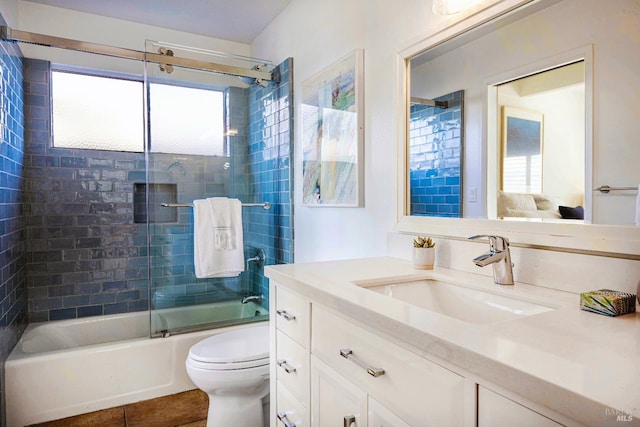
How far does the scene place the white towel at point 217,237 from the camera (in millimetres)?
2514

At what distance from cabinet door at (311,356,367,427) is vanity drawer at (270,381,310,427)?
0.25 ft

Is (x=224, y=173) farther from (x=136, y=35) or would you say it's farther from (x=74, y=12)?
(x=74, y=12)

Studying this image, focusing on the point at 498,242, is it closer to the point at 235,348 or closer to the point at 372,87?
the point at 372,87

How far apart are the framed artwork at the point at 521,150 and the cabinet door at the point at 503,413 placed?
2.37 ft

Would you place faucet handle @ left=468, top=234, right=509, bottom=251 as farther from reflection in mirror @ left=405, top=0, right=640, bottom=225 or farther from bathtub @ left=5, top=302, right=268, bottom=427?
bathtub @ left=5, top=302, right=268, bottom=427

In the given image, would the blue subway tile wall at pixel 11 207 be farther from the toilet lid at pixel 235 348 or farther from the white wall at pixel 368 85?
the white wall at pixel 368 85

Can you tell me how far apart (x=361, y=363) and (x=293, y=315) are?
0.41 meters

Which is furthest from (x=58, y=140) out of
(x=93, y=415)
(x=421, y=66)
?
(x=421, y=66)

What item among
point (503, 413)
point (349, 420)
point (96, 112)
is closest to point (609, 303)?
point (503, 413)

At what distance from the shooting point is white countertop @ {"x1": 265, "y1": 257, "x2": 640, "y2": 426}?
0.48 metres

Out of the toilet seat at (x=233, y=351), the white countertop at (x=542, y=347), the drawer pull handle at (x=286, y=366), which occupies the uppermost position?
the white countertop at (x=542, y=347)

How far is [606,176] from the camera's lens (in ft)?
3.17

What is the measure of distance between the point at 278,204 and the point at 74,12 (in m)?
1.98

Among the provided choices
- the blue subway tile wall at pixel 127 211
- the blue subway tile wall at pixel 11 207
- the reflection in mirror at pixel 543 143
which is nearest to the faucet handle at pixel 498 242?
the reflection in mirror at pixel 543 143
